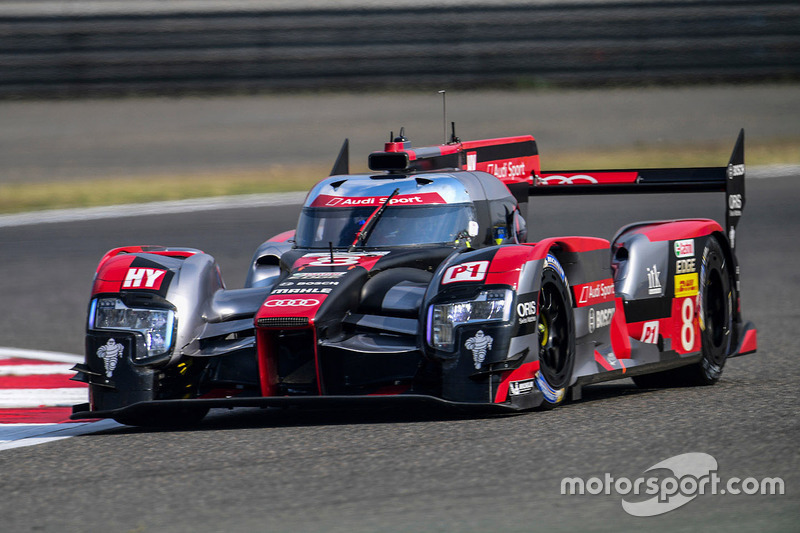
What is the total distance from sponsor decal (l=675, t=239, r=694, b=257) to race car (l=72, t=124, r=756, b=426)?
19 mm

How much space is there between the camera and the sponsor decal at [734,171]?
8.58 metres

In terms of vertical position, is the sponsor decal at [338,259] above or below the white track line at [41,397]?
above

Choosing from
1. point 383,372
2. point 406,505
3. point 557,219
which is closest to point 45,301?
point 557,219

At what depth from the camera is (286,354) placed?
6.12 metres

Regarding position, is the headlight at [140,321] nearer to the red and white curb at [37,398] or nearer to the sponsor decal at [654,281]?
the red and white curb at [37,398]

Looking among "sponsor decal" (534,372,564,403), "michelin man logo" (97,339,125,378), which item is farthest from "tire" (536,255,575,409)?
"michelin man logo" (97,339,125,378)

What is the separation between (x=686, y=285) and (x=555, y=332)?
1.60 meters

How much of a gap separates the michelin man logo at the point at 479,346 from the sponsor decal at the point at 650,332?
172cm

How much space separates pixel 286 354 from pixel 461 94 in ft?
44.6

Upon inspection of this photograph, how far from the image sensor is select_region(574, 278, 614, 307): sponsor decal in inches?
262

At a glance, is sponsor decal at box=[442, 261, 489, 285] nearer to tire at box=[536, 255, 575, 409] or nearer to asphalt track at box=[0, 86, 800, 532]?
tire at box=[536, 255, 575, 409]

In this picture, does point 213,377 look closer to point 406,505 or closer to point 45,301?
point 406,505

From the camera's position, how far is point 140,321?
20.7 feet

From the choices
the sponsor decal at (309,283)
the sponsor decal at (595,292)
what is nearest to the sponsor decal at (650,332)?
the sponsor decal at (595,292)
